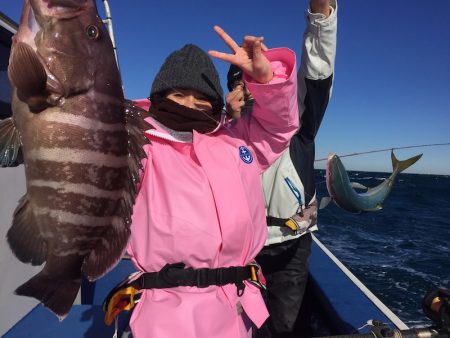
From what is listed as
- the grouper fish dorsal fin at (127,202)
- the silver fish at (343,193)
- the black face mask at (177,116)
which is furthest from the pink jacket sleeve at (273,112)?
the silver fish at (343,193)

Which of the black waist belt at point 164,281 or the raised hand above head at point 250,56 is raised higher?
the raised hand above head at point 250,56

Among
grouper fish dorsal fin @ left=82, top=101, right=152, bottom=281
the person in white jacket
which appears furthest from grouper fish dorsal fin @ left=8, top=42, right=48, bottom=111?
the person in white jacket

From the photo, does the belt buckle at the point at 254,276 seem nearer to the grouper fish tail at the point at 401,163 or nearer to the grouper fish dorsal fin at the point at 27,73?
the grouper fish dorsal fin at the point at 27,73

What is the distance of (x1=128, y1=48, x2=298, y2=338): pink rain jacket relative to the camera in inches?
66.1

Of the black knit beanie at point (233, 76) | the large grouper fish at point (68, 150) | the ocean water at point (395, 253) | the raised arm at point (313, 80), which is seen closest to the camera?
the large grouper fish at point (68, 150)

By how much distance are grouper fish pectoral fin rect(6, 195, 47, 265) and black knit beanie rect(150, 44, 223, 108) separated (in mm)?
967

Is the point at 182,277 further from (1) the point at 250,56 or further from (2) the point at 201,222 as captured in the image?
(1) the point at 250,56

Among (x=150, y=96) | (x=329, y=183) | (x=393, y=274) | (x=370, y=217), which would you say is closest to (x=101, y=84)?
(x=150, y=96)

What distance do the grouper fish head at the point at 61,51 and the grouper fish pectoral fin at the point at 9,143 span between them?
0.53ft

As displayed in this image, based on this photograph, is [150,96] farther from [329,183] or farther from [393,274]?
[393,274]

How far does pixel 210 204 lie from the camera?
177cm

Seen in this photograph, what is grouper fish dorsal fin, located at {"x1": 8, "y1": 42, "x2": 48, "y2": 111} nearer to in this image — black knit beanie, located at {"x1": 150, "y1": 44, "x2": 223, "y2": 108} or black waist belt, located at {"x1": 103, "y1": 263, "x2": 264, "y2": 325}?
black knit beanie, located at {"x1": 150, "y1": 44, "x2": 223, "y2": 108}

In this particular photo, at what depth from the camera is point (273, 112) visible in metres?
1.98

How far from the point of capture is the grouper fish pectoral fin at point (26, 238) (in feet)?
4.59
